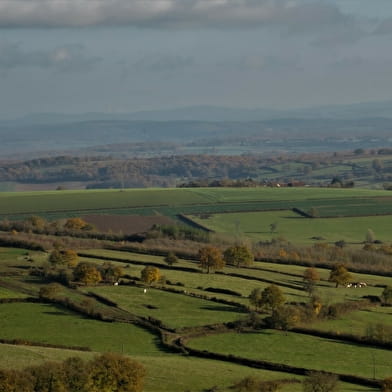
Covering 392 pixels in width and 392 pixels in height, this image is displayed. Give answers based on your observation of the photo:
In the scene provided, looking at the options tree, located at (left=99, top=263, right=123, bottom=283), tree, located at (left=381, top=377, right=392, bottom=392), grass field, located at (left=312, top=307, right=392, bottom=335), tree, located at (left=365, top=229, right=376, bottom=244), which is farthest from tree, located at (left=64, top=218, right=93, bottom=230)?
tree, located at (left=381, top=377, right=392, bottom=392)

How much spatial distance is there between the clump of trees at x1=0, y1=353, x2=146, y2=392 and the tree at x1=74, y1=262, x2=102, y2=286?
28157mm

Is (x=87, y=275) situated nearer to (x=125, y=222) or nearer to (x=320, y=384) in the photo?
(x=320, y=384)

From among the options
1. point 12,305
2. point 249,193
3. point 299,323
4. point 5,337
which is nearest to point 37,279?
point 12,305

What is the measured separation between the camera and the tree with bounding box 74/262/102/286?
6762cm

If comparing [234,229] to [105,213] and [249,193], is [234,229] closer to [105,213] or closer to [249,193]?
[105,213]

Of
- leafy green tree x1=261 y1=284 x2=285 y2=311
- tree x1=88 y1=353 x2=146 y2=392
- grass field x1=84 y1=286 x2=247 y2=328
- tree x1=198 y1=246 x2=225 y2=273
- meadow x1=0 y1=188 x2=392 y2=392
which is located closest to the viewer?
tree x1=88 y1=353 x2=146 y2=392

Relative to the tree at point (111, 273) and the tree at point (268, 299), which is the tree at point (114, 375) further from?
the tree at point (111, 273)

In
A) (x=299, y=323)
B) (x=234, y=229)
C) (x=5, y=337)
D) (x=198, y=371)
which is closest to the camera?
(x=198, y=371)

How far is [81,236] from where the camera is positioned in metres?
97.7

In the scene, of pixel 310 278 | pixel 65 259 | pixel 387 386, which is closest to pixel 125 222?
pixel 65 259

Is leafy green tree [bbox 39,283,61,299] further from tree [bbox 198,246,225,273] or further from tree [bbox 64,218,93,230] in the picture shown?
tree [bbox 64,218,93,230]

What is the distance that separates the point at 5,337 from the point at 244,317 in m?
14.6

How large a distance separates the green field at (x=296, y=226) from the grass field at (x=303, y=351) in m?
46.0

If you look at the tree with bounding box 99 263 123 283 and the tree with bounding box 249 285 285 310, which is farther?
the tree with bounding box 99 263 123 283
